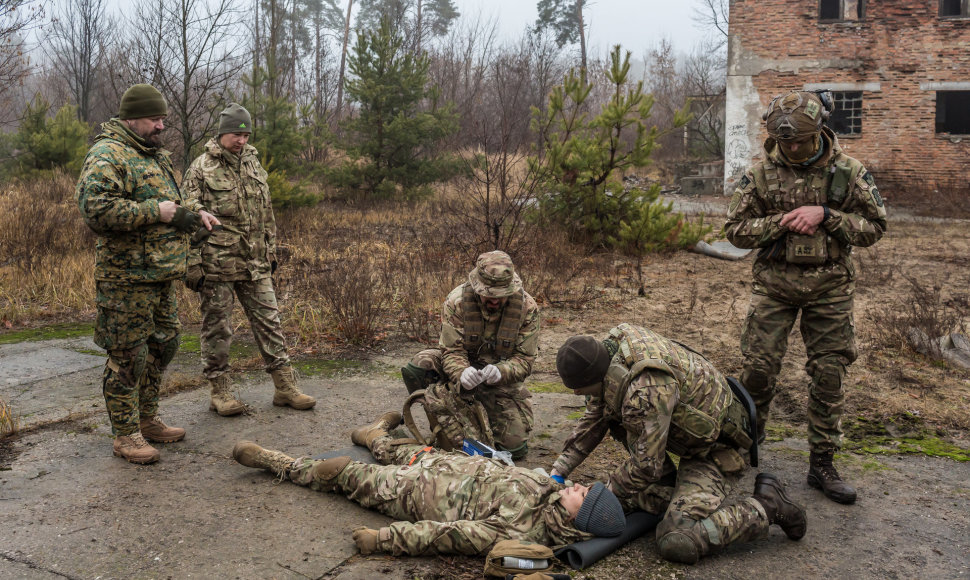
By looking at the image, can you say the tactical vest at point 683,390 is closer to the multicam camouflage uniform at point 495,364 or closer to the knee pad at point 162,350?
the multicam camouflage uniform at point 495,364

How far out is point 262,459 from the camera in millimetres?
3963

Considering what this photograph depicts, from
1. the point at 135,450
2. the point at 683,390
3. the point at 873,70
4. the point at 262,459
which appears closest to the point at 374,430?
the point at 262,459

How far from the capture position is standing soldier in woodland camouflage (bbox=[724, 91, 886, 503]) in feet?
12.3

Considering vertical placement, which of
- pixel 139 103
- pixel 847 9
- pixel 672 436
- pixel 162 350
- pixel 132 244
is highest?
pixel 847 9

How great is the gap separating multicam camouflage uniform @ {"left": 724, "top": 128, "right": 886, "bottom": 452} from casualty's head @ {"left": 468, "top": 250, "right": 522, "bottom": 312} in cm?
134

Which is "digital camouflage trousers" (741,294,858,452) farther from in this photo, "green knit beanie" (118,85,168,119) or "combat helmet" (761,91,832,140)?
"green knit beanie" (118,85,168,119)

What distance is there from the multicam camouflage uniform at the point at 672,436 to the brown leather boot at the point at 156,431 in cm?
251

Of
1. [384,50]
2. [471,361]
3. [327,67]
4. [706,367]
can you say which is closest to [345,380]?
[471,361]

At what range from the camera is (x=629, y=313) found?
7984mm

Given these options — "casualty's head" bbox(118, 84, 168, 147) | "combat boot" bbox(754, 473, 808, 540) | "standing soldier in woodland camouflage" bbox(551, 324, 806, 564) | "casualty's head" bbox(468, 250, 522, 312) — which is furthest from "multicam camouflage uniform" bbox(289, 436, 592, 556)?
"casualty's head" bbox(118, 84, 168, 147)

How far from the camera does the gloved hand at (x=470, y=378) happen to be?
4113 millimetres

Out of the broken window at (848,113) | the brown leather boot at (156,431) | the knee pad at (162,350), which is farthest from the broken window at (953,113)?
the brown leather boot at (156,431)

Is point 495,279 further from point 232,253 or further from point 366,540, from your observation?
point 232,253

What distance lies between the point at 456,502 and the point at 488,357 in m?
1.30
